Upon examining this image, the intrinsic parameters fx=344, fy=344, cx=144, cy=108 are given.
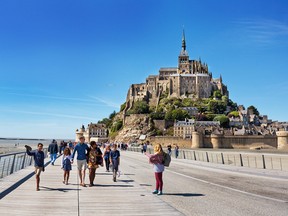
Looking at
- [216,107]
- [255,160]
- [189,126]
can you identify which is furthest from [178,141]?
[255,160]

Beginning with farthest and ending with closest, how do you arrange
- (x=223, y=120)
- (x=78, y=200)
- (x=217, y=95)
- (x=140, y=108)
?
(x=217, y=95)
(x=140, y=108)
(x=223, y=120)
(x=78, y=200)

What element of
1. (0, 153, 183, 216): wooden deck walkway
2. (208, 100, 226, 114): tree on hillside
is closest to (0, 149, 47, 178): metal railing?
(0, 153, 183, 216): wooden deck walkway

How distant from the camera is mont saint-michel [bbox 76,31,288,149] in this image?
92775mm

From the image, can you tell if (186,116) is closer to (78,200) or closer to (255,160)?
(255,160)

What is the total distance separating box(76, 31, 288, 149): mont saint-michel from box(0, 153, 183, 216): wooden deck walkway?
78.6 m

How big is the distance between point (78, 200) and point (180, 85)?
130780 mm

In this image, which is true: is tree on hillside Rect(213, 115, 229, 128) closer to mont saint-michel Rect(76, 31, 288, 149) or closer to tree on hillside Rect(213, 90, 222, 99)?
mont saint-michel Rect(76, 31, 288, 149)

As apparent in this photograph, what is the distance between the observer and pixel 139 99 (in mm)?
141125

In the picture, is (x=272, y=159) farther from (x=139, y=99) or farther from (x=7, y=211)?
(x=139, y=99)

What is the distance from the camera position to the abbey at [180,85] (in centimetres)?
13812

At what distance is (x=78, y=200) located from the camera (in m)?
8.60

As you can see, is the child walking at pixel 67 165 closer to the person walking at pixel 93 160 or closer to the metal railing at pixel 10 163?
the person walking at pixel 93 160

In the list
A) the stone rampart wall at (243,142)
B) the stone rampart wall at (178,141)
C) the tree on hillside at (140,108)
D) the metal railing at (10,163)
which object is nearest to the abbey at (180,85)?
the tree on hillside at (140,108)

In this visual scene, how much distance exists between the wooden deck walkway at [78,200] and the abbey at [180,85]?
12710 centimetres
